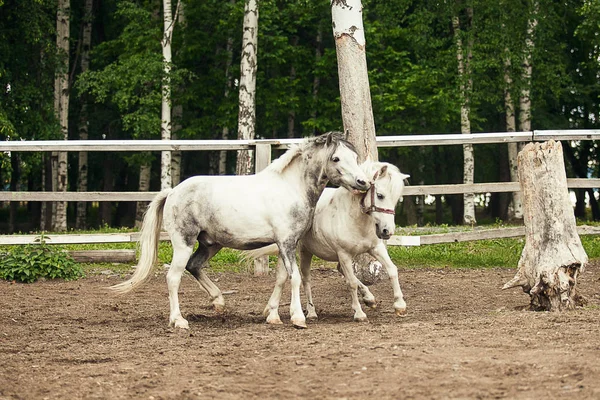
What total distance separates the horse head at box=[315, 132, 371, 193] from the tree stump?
5.16 ft

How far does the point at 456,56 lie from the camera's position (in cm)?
2320

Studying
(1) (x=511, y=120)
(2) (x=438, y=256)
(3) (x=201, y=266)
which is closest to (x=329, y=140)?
(3) (x=201, y=266)

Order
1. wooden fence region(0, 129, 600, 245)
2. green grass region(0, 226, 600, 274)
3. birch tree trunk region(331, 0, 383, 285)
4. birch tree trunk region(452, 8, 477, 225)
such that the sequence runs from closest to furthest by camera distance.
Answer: birch tree trunk region(331, 0, 383, 285)
wooden fence region(0, 129, 600, 245)
green grass region(0, 226, 600, 274)
birch tree trunk region(452, 8, 477, 225)

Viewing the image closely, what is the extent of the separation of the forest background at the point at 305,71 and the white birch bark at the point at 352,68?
10.5m

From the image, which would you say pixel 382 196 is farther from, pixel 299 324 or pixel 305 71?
pixel 305 71

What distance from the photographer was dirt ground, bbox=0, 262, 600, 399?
484cm

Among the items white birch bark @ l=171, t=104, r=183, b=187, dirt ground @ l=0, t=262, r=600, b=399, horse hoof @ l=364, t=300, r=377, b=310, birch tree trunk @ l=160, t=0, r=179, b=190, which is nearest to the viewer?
dirt ground @ l=0, t=262, r=600, b=399

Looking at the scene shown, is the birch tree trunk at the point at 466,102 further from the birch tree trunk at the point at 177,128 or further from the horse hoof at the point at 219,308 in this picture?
the horse hoof at the point at 219,308

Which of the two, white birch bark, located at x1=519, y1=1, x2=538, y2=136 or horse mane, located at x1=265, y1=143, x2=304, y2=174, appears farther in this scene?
white birch bark, located at x1=519, y1=1, x2=538, y2=136

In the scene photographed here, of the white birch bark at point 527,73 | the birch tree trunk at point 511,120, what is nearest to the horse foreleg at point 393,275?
the birch tree trunk at point 511,120

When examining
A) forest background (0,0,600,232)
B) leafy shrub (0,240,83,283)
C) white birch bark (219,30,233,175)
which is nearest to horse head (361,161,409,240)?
leafy shrub (0,240,83,283)

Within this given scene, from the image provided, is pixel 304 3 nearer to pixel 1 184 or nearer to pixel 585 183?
pixel 585 183

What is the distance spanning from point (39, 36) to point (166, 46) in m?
3.16

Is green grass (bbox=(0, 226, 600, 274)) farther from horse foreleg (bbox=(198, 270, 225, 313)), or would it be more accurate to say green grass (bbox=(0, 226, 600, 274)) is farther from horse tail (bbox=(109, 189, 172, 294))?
horse tail (bbox=(109, 189, 172, 294))
